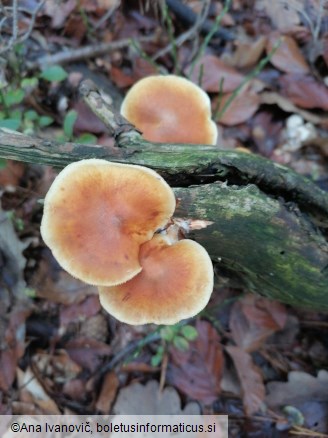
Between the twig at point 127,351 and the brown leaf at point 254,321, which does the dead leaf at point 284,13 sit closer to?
the brown leaf at point 254,321

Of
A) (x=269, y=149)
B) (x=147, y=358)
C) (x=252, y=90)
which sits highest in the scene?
(x=252, y=90)

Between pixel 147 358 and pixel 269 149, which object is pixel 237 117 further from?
pixel 147 358

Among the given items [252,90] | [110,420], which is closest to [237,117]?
[252,90]

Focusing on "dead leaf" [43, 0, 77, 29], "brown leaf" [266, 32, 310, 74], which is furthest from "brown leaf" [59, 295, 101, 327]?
"brown leaf" [266, 32, 310, 74]

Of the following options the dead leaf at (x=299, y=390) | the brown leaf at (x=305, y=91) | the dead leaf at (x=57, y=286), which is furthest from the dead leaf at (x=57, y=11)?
the dead leaf at (x=299, y=390)

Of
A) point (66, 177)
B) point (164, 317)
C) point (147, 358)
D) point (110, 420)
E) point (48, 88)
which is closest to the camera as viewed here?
point (66, 177)

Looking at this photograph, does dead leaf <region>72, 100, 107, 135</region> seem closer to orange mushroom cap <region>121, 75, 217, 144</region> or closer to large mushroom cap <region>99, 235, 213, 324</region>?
orange mushroom cap <region>121, 75, 217, 144</region>
